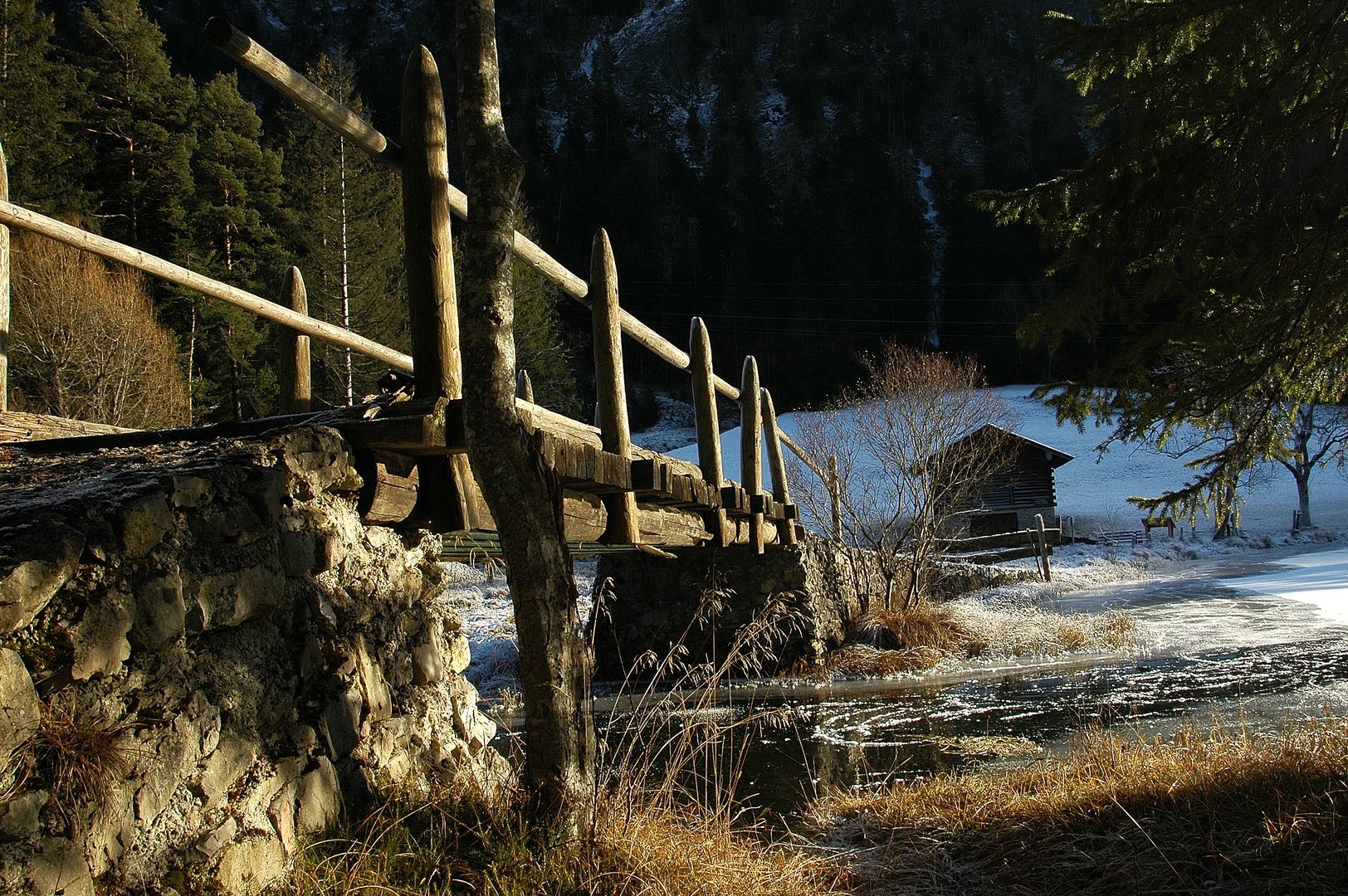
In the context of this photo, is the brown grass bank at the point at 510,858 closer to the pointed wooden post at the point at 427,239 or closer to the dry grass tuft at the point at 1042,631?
the pointed wooden post at the point at 427,239

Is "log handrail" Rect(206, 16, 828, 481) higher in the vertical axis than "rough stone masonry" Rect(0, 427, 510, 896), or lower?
higher

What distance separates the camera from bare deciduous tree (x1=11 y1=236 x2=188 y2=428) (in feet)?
48.5

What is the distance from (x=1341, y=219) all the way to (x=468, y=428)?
4.50 m

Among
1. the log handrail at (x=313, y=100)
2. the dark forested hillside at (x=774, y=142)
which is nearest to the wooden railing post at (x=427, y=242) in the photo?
the log handrail at (x=313, y=100)

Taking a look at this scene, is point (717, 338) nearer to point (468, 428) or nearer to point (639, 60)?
point (639, 60)

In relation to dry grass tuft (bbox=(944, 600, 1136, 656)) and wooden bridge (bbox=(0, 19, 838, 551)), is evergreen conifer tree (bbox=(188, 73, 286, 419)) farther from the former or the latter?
wooden bridge (bbox=(0, 19, 838, 551))

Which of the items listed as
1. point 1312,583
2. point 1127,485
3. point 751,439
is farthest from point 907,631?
point 1127,485

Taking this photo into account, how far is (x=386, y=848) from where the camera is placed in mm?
2877

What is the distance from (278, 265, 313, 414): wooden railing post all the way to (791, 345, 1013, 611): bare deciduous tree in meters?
11.0

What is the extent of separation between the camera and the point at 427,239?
3.56 metres

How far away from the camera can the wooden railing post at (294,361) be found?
5609 mm

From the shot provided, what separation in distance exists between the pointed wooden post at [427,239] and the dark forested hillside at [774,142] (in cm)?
4454

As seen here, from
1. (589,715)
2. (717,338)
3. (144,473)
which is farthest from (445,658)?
(717,338)

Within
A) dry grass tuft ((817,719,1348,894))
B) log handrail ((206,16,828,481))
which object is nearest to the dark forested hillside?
dry grass tuft ((817,719,1348,894))
